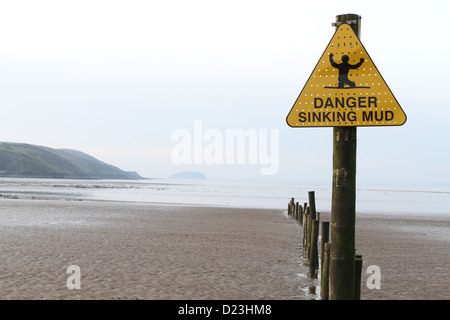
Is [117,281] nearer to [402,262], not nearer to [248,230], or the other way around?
[402,262]

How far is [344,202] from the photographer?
16.4ft

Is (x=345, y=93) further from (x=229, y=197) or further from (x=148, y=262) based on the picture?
(x=229, y=197)

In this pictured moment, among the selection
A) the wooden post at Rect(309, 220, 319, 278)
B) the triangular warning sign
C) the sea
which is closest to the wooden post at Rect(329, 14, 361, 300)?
the triangular warning sign

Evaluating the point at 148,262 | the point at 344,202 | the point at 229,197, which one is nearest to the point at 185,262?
the point at 148,262

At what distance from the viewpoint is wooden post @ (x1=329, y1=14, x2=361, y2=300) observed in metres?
4.93

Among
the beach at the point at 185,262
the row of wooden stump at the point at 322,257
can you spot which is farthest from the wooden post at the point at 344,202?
the beach at the point at 185,262

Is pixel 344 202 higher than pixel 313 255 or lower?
higher

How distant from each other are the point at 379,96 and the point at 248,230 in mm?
17085

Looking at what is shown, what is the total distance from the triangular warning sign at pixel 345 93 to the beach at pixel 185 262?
5.05 m

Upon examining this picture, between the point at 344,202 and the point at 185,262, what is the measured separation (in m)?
8.10

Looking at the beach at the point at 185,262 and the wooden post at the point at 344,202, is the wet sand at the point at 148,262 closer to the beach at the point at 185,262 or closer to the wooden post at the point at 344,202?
the beach at the point at 185,262

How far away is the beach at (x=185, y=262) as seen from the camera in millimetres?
9227

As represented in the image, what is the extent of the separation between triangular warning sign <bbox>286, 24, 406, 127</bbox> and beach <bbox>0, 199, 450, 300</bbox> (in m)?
5.05
